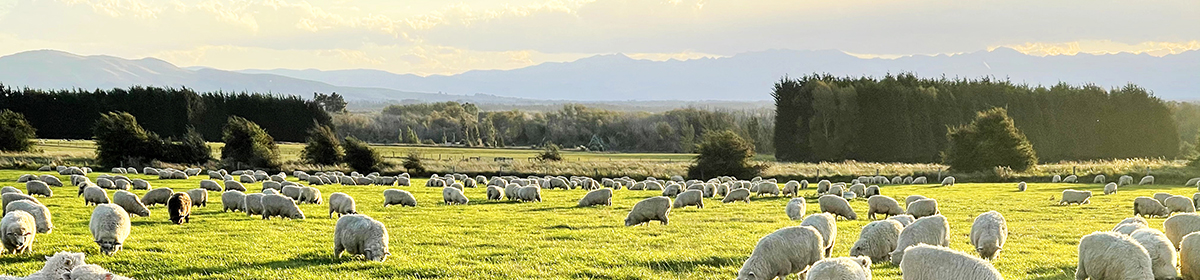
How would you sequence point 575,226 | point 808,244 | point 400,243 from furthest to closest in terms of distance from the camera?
point 575,226 → point 400,243 → point 808,244

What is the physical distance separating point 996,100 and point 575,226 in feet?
238

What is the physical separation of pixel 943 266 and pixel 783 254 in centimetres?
210

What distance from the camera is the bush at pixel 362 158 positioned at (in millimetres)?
55750

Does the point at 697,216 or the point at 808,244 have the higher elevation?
the point at 808,244

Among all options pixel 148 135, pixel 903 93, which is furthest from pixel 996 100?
pixel 148 135

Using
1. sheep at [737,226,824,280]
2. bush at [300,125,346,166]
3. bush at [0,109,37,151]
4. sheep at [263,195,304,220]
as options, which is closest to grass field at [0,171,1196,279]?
sheep at [263,195,304,220]

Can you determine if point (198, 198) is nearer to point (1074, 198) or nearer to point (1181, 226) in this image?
point (1181, 226)

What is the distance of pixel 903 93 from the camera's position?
258 ft

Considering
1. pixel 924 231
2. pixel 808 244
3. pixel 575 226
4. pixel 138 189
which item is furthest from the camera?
pixel 138 189

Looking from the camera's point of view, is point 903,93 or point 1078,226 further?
point 903,93

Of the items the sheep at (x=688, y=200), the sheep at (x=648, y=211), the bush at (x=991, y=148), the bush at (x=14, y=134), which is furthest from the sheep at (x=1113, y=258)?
the bush at (x=14, y=134)

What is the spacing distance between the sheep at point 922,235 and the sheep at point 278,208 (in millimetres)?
13717

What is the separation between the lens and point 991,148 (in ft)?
169

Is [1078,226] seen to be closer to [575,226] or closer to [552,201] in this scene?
[575,226]
